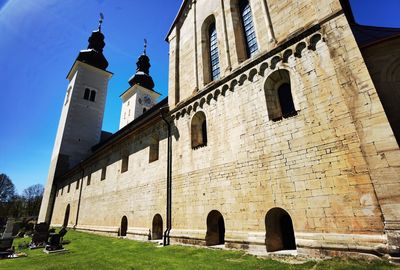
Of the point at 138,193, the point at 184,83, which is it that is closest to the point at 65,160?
the point at 138,193

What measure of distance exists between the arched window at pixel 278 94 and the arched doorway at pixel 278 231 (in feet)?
10.5

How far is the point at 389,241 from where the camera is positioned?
14.1 ft

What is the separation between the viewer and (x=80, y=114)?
106 ft

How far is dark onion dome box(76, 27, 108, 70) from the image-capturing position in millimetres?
34963

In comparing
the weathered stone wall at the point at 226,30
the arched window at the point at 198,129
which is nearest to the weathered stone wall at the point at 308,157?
the weathered stone wall at the point at 226,30

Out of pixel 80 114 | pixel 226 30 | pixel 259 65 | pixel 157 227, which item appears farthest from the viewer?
pixel 80 114

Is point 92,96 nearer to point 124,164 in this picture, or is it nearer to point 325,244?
point 124,164

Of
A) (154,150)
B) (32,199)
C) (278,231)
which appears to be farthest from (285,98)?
(32,199)

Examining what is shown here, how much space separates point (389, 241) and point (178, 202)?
7.35 meters

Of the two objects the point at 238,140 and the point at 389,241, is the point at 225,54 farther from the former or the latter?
the point at 389,241

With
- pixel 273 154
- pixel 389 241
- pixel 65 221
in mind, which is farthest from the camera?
pixel 65 221

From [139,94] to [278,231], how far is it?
Answer: 117ft

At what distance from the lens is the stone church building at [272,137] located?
200 inches

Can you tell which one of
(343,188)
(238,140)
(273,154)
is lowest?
(343,188)
